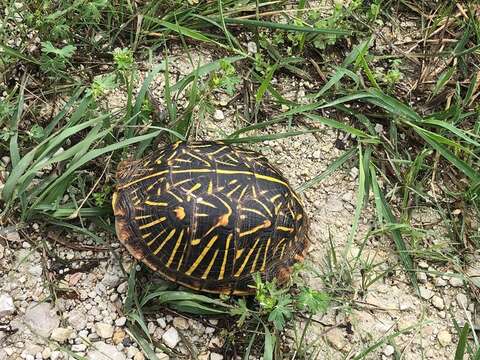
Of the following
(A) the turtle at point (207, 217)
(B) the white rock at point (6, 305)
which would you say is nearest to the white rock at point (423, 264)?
(A) the turtle at point (207, 217)

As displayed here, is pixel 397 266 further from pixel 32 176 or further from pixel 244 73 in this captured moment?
pixel 32 176

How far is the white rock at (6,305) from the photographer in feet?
6.72

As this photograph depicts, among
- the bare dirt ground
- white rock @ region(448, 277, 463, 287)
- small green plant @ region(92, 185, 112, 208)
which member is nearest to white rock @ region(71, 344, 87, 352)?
Answer: the bare dirt ground

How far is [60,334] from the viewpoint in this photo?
2.06 m

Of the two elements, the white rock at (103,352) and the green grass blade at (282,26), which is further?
the green grass blade at (282,26)

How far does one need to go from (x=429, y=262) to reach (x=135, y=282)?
1.22m

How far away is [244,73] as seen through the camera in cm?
270

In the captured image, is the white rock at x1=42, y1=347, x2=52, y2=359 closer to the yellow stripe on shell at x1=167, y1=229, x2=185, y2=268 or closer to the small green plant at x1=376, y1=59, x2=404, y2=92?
the yellow stripe on shell at x1=167, y1=229, x2=185, y2=268

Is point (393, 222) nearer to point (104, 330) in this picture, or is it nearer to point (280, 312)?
point (280, 312)

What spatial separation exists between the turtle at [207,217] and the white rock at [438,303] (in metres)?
0.68

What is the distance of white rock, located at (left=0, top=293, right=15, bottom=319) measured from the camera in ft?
6.72

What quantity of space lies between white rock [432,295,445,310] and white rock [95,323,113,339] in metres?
1.29

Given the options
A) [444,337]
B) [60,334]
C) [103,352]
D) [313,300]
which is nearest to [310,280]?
[313,300]

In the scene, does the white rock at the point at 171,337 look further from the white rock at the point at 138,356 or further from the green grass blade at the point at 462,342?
the green grass blade at the point at 462,342
